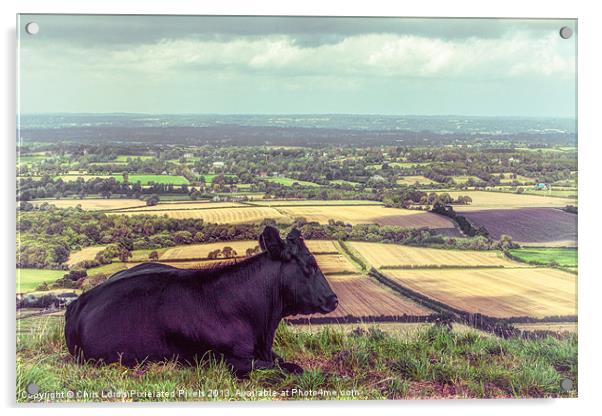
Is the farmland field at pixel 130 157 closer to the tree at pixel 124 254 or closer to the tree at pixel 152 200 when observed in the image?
the tree at pixel 152 200

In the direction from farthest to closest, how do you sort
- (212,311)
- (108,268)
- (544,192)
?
(544,192) < (108,268) < (212,311)

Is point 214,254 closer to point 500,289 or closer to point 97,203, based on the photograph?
point 97,203

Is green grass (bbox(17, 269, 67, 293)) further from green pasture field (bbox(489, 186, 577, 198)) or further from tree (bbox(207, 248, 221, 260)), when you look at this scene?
green pasture field (bbox(489, 186, 577, 198))

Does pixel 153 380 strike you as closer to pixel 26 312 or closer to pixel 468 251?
pixel 26 312

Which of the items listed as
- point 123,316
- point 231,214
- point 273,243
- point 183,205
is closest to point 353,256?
point 273,243

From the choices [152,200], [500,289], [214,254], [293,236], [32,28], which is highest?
[32,28]

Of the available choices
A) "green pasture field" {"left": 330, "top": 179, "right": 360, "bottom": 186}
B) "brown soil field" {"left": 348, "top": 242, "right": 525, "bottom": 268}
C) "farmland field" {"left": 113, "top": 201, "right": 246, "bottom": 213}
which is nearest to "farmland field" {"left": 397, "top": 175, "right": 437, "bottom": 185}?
"green pasture field" {"left": 330, "top": 179, "right": 360, "bottom": 186}
